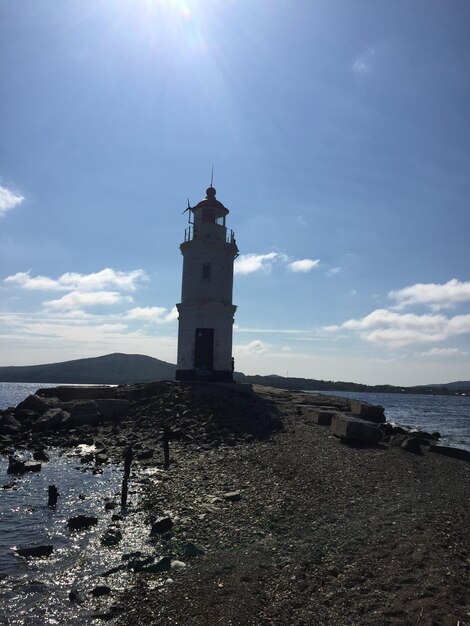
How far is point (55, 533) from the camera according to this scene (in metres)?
11.5

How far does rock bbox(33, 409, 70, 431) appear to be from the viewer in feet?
83.1

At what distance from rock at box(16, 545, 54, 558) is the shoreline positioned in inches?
81.8

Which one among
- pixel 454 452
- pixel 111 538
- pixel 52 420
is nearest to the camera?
pixel 111 538

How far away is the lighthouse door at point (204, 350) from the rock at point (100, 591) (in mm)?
22553

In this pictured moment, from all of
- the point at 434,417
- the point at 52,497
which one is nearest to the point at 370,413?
the point at 52,497

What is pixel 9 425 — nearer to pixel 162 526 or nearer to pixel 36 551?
pixel 36 551

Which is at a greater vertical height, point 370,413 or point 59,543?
point 370,413

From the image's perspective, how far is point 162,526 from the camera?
11062 mm

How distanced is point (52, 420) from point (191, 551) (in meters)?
18.3

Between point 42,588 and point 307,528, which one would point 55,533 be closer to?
point 42,588

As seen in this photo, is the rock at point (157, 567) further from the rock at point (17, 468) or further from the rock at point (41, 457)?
the rock at point (41, 457)

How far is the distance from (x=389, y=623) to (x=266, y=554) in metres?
3.19

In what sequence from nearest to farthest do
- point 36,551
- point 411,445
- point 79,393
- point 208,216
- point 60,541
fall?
point 36,551 → point 60,541 → point 411,445 → point 79,393 → point 208,216

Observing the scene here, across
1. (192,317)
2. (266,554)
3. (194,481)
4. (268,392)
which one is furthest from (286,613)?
(268,392)
